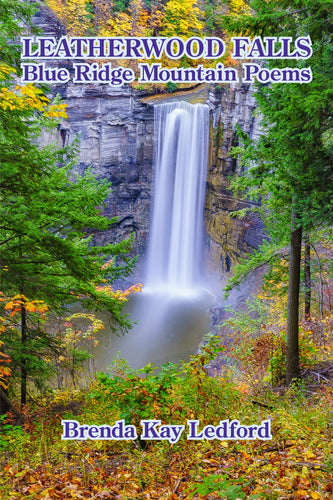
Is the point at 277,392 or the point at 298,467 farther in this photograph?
the point at 277,392

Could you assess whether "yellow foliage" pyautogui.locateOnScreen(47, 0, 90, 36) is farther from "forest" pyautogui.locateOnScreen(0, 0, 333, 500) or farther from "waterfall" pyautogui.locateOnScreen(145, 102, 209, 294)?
"forest" pyautogui.locateOnScreen(0, 0, 333, 500)

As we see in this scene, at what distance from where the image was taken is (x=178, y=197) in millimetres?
21609

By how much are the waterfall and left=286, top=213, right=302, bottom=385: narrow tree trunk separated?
15.9 metres

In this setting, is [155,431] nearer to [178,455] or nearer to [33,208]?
[178,455]

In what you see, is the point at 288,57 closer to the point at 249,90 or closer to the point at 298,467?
the point at 298,467

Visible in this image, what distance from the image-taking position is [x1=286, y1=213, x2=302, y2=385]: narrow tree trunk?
15.4 ft

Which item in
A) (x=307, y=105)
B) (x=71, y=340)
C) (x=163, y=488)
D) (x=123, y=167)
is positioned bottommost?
(x=163, y=488)

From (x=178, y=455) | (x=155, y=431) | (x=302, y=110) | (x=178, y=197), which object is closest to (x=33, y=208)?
(x=155, y=431)

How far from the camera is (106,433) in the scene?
3156 millimetres

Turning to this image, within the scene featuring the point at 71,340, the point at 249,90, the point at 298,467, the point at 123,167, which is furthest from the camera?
the point at 123,167

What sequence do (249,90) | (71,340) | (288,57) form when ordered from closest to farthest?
(288,57)
(71,340)
(249,90)

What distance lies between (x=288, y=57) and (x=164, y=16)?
53.5ft

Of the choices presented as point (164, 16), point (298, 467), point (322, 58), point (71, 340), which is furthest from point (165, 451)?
point (164, 16)

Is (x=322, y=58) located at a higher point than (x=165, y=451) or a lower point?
higher
